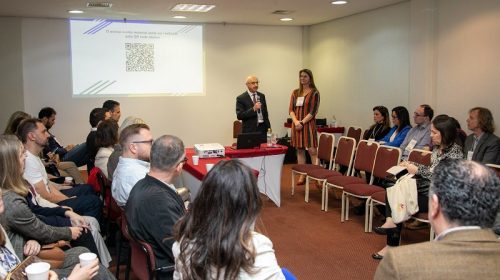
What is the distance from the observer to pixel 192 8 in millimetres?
7086

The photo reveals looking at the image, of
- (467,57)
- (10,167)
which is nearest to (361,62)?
(467,57)

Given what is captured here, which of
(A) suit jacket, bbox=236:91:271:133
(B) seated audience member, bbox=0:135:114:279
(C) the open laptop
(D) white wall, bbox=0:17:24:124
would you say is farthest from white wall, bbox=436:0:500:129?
(D) white wall, bbox=0:17:24:124

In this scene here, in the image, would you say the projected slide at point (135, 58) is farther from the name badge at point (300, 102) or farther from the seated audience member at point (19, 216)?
the seated audience member at point (19, 216)

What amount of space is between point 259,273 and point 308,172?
4192 millimetres

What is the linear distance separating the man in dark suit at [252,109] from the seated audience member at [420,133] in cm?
187

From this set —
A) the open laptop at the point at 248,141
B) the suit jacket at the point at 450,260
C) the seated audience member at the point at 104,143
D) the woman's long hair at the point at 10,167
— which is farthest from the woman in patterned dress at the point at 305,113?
the suit jacket at the point at 450,260

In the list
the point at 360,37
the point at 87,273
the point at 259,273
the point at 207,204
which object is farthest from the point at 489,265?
the point at 360,37

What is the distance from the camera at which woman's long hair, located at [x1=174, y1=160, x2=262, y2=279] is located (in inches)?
61.5

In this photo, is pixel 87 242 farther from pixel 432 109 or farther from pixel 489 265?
pixel 432 109

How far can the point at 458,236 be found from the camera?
1.33m

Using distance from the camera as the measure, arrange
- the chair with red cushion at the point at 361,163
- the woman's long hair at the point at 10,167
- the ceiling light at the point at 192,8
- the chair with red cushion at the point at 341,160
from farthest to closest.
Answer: the ceiling light at the point at 192,8
the chair with red cushion at the point at 341,160
the chair with red cushion at the point at 361,163
the woman's long hair at the point at 10,167

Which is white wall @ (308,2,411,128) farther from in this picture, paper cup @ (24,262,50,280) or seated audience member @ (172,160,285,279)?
paper cup @ (24,262,50,280)

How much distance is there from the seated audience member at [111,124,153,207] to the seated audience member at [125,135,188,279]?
665 millimetres

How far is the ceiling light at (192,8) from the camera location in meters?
6.83
